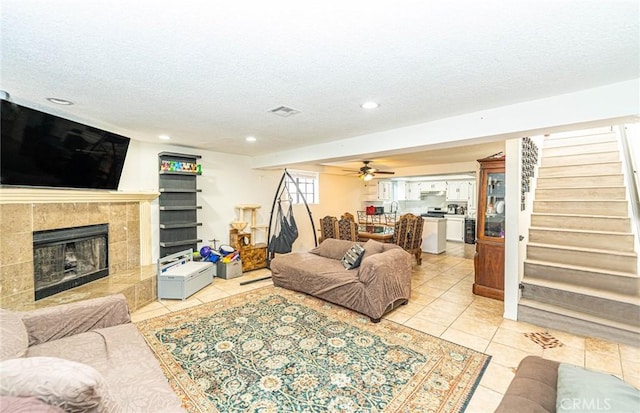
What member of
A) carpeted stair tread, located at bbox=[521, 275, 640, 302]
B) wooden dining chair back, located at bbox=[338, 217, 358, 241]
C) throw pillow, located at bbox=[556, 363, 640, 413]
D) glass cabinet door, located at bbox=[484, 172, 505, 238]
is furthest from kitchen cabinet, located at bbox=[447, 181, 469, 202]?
throw pillow, located at bbox=[556, 363, 640, 413]

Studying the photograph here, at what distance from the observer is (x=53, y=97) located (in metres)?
2.40

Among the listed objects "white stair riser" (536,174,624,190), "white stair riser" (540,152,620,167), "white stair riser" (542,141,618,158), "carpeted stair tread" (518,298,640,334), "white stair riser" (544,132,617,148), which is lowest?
"carpeted stair tread" (518,298,640,334)

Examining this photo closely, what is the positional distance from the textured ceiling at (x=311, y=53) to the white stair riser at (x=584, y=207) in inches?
92.3

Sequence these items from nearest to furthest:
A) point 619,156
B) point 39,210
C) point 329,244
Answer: point 39,210
point 619,156
point 329,244

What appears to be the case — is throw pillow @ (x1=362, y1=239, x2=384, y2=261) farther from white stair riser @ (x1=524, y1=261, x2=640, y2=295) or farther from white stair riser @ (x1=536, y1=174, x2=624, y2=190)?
white stair riser @ (x1=536, y1=174, x2=624, y2=190)

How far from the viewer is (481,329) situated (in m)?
2.92

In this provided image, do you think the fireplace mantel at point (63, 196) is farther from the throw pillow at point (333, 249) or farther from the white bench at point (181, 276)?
the throw pillow at point (333, 249)

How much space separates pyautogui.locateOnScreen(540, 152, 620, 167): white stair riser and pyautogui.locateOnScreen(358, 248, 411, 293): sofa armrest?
9.90ft

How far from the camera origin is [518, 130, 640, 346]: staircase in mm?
2770

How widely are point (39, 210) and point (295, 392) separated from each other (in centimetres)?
322

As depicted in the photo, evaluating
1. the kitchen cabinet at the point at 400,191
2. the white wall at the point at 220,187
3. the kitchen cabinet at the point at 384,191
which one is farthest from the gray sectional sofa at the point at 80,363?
the kitchen cabinet at the point at 400,191

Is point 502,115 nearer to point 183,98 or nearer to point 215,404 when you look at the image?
point 183,98

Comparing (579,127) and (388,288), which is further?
(388,288)

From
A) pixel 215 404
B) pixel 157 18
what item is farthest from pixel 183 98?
pixel 215 404
